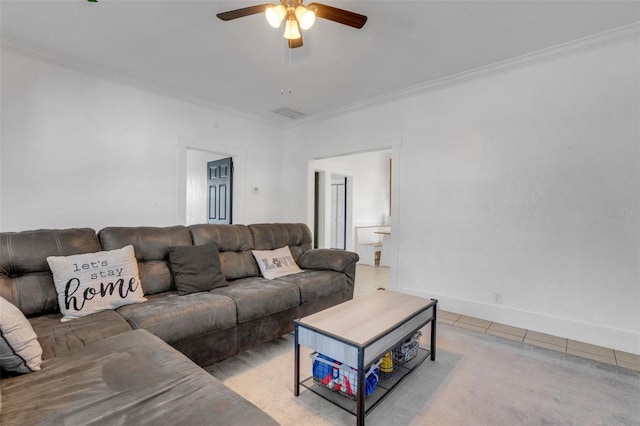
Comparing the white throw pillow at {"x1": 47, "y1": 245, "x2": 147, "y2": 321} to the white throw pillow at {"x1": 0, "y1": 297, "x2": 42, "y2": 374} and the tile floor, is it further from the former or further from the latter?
the tile floor

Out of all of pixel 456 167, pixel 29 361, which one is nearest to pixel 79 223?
pixel 29 361

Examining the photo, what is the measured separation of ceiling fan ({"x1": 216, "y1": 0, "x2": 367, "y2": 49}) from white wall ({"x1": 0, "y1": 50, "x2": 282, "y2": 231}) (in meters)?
2.21

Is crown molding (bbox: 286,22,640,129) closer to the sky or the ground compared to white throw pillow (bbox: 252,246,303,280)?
closer to the sky

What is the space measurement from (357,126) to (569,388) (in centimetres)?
356

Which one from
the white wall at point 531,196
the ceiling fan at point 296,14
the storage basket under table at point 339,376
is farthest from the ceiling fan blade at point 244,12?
the white wall at point 531,196

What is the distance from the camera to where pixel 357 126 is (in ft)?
14.2

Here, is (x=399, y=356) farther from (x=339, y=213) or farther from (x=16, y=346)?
(x=339, y=213)

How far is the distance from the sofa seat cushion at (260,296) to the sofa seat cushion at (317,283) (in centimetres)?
10

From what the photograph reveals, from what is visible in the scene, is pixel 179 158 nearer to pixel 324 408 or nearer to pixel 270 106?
pixel 270 106

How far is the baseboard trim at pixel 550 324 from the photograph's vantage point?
2500 mm

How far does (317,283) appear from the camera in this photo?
290 centimetres

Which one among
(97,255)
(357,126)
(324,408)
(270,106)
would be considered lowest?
(324,408)

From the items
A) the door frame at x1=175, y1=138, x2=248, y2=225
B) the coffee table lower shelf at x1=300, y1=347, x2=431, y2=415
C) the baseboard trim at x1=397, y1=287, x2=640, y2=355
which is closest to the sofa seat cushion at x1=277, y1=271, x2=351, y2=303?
the coffee table lower shelf at x1=300, y1=347, x2=431, y2=415

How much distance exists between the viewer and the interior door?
470 centimetres
